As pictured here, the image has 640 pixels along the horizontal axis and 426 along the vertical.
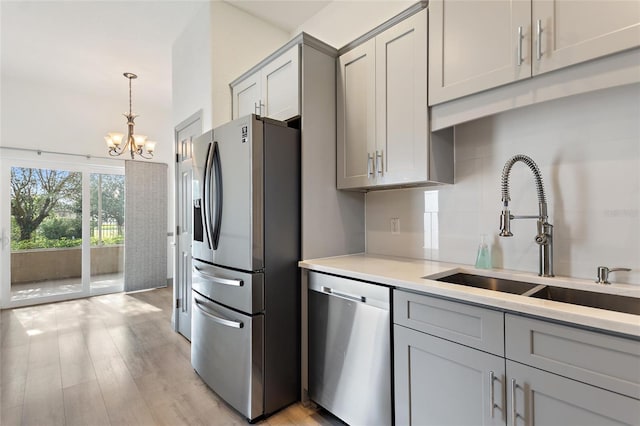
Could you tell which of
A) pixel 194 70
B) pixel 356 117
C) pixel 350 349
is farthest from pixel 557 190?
pixel 194 70

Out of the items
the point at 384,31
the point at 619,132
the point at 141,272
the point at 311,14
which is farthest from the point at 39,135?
the point at 619,132

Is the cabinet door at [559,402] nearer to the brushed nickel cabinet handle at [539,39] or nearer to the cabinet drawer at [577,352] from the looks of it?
the cabinet drawer at [577,352]

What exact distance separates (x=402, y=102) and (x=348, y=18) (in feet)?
4.04

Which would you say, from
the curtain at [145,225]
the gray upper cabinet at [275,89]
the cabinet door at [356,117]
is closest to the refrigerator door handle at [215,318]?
the cabinet door at [356,117]

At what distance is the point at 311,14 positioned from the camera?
9.46 feet

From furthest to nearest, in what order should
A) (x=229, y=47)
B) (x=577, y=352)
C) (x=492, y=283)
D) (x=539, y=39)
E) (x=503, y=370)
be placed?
1. (x=229, y=47)
2. (x=492, y=283)
3. (x=539, y=39)
4. (x=503, y=370)
5. (x=577, y=352)

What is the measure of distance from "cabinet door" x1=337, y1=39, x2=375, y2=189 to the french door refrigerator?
34 centimetres

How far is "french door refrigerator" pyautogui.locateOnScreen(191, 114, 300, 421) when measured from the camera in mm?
1822

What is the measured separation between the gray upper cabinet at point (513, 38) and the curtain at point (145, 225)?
4.95 m

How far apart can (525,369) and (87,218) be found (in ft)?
18.3

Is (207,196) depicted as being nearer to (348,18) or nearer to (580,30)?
(348,18)

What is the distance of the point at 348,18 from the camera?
2.54m

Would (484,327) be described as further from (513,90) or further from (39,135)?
(39,135)

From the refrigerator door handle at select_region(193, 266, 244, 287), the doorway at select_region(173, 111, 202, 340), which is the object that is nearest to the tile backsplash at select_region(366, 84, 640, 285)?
the refrigerator door handle at select_region(193, 266, 244, 287)
